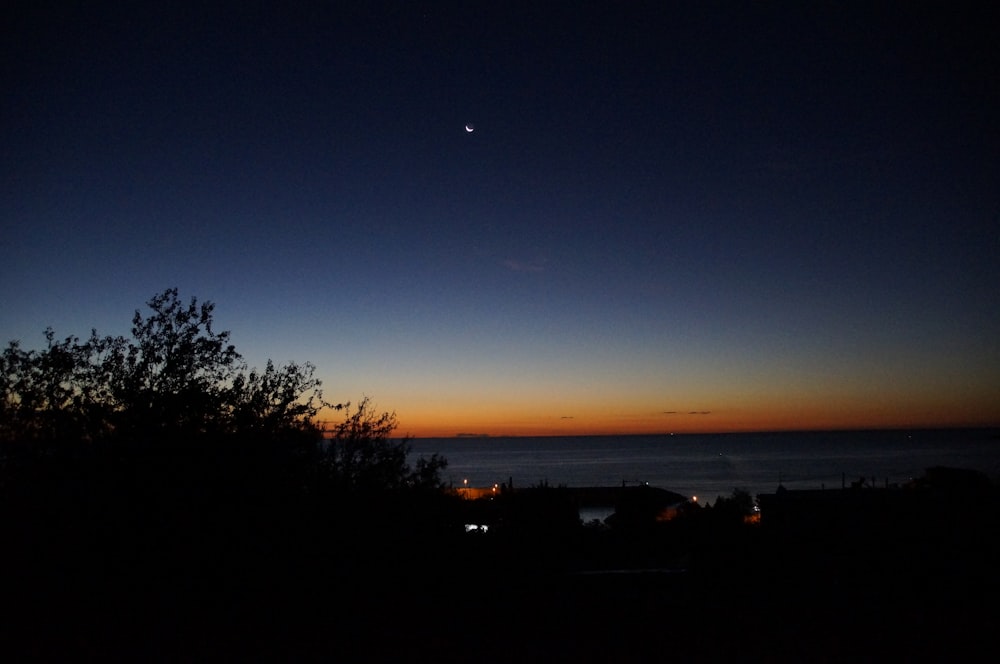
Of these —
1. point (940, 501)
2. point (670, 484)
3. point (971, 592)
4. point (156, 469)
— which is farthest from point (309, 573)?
point (670, 484)

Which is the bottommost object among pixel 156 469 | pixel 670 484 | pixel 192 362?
pixel 670 484

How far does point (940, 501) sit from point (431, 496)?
7077 mm

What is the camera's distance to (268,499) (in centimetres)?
875

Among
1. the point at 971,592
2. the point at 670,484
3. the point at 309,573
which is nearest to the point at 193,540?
the point at 309,573

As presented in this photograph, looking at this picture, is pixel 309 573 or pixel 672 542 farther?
pixel 672 542

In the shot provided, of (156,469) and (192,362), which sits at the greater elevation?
(192,362)

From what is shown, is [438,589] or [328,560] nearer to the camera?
[438,589]

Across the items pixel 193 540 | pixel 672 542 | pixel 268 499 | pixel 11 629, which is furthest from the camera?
pixel 672 542

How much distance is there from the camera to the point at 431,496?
10305mm

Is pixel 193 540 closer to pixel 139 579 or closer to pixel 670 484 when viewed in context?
pixel 139 579

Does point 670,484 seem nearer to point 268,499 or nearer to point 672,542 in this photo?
point 672,542

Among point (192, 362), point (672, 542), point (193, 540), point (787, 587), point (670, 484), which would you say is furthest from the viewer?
point (670, 484)

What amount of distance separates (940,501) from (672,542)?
12.1 metres

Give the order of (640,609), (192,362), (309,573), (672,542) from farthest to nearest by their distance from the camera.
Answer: (672,542), (192,362), (309,573), (640,609)
